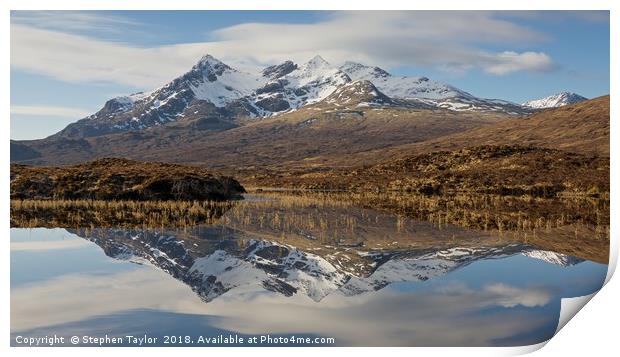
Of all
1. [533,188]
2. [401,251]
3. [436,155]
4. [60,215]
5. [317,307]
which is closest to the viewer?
[317,307]

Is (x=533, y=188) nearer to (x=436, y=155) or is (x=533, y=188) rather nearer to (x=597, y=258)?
(x=436, y=155)

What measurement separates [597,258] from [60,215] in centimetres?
2998

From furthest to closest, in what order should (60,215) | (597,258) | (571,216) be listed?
(571,216)
(60,215)
(597,258)

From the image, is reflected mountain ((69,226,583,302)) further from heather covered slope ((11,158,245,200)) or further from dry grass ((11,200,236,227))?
heather covered slope ((11,158,245,200))

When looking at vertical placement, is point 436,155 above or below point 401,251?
above

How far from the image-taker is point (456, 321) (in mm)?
13984

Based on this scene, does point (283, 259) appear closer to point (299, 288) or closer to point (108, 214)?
point (299, 288)

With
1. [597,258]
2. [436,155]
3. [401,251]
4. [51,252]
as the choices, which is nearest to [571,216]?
[597,258]

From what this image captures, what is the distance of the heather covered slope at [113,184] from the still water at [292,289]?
24.1 metres

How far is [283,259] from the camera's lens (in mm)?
21781

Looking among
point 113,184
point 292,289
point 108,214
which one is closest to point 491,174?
point 113,184

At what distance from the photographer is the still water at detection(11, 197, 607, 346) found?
13289 mm

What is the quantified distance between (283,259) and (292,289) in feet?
16.3

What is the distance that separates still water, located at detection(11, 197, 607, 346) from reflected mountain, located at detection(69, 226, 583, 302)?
6 cm
